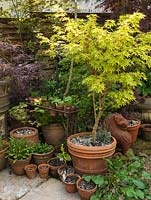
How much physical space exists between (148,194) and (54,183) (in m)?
0.90

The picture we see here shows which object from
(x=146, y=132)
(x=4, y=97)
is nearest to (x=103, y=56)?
(x=4, y=97)

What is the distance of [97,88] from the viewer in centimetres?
246

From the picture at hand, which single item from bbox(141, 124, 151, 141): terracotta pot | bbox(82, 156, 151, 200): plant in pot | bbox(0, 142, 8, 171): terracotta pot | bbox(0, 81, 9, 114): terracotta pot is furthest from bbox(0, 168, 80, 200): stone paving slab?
bbox(141, 124, 151, 141): terracotta pot

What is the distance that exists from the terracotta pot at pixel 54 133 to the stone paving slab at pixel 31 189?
0.60 metres

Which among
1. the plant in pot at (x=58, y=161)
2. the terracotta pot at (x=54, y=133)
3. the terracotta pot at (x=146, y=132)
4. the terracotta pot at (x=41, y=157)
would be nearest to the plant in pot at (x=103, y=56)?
the plant in pot at (x=58, y=161)

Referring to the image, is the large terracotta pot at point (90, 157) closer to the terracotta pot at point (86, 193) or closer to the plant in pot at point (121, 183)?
the plant in pot at point (121, 183)

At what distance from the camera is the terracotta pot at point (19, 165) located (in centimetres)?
281

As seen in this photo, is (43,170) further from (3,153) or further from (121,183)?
(121,183)

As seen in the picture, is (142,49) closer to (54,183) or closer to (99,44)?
(99,44)

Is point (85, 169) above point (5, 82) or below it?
below

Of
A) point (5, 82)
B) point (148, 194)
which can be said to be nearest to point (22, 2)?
point (5, 82)

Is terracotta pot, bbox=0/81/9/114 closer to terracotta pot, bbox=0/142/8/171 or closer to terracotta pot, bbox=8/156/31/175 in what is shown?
terracotta pot, bbox=0/142/8/171

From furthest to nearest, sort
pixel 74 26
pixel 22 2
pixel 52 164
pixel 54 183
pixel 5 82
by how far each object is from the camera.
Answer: pixel 22 2 < pixel 5 82 < pixel 52 164 < pixel 54 183 < pixel 74 26

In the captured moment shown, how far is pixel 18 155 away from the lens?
284cm
